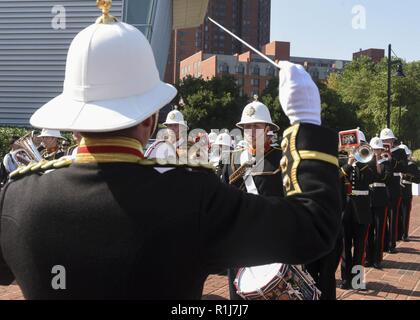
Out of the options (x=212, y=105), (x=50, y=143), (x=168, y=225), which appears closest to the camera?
(x=168, y=225)

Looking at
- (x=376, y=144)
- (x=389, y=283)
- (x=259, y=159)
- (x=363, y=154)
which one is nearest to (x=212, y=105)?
(x=376, y=144)

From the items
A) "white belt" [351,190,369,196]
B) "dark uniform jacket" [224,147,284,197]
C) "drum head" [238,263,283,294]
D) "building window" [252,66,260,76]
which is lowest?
"white belt" [351,190,369,196]

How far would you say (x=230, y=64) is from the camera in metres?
110

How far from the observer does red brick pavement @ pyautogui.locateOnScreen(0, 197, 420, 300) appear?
686 centimetres

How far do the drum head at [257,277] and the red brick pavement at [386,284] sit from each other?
9.03 feet

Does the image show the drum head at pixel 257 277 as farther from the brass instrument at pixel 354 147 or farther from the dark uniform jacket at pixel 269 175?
the brass instrument at pixel 354 147

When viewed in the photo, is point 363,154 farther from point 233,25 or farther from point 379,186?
point 233,25

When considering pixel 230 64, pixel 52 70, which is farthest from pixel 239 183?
pixel 230 64

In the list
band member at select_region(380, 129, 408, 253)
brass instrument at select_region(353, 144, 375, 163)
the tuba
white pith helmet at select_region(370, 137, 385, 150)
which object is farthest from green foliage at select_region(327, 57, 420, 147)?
the tuba

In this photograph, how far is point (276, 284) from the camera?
3594 millimetres

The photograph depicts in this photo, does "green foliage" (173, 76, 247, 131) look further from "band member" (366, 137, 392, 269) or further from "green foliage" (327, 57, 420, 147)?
"band member" (366, 137, 392, 269)

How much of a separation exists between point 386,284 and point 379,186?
6.93ft

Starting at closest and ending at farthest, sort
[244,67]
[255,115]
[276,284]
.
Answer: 1. [276,284]
2. [255,115]
3. [244,67]

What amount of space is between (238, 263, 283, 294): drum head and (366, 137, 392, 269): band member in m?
5.59
